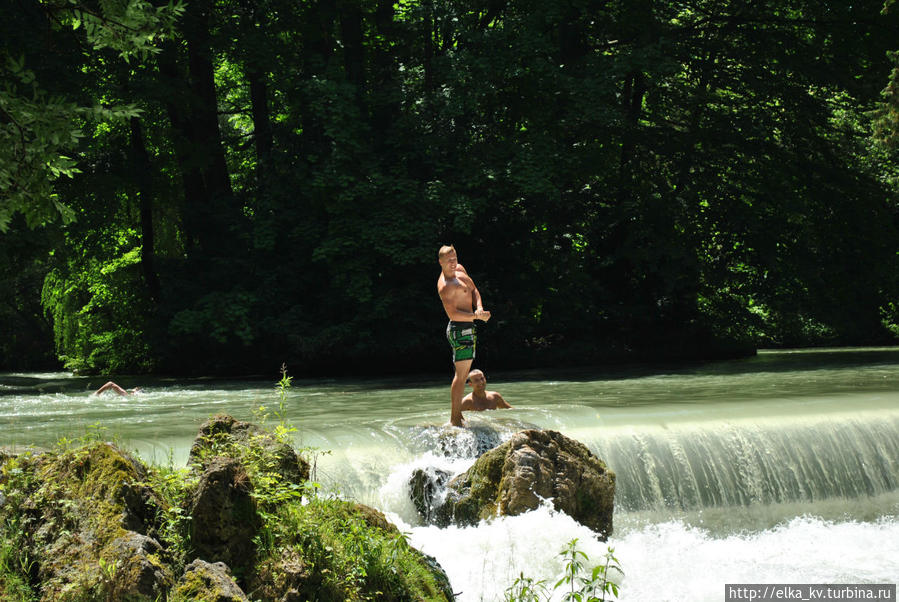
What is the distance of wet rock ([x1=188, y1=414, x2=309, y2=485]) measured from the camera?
20.1 ft

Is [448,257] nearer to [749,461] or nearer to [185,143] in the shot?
[749,461]

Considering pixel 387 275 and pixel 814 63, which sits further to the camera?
pixel 814 63

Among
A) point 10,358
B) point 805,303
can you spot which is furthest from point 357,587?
point 10,358

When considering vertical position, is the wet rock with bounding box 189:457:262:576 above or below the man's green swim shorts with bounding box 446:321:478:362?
below

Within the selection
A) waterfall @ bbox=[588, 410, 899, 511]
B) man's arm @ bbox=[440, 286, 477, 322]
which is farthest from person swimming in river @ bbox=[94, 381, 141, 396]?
waterfall @ bbox=[588, 410, 899, 511]

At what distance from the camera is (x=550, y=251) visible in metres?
22.8

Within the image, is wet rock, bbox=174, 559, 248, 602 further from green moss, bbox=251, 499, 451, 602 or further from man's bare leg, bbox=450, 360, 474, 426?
man's bare leg, bbox=450, 360, 474, 426

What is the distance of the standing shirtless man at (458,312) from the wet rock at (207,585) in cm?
471

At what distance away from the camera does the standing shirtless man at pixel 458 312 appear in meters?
9.42

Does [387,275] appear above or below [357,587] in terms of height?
above

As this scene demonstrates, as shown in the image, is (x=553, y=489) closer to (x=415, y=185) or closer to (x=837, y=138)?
(x=415, y=185)

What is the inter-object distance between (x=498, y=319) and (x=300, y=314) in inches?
180

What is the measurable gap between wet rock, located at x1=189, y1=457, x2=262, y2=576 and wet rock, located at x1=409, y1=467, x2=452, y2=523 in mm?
2989

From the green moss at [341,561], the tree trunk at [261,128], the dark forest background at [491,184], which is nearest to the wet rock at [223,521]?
the green moss at [341,561]
